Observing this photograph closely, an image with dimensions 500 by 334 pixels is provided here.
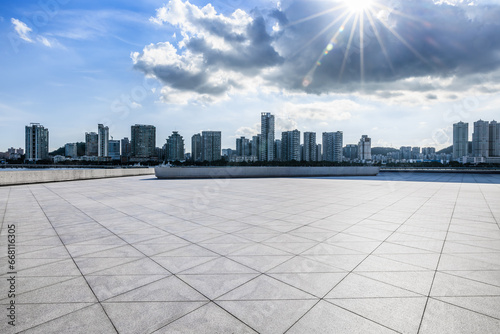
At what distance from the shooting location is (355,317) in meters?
3.06

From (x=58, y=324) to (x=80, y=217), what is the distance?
6425mm

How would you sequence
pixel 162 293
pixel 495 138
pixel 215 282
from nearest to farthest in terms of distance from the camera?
pixel 162 293, pixel 215 282, pixel 495 138

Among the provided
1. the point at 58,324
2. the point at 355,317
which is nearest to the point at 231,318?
the point at 355,317

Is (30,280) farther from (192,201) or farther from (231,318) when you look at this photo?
(192,201)

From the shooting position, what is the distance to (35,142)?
170375mm

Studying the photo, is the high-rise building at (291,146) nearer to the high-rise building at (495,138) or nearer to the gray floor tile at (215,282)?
the high-rise building at (495,138)

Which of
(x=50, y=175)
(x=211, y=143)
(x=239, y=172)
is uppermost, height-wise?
(x=211, y=143)

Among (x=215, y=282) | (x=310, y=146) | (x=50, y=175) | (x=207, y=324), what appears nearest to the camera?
(x=207, y=324)

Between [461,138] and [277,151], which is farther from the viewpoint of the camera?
[277,151]

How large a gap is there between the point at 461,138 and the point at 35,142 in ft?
763

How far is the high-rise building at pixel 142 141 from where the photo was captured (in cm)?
16712

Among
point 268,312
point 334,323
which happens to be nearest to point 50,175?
point 268,312

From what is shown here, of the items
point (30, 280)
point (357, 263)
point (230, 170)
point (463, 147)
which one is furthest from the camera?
point (463, 147)

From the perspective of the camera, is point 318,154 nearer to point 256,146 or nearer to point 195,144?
point 256,146
